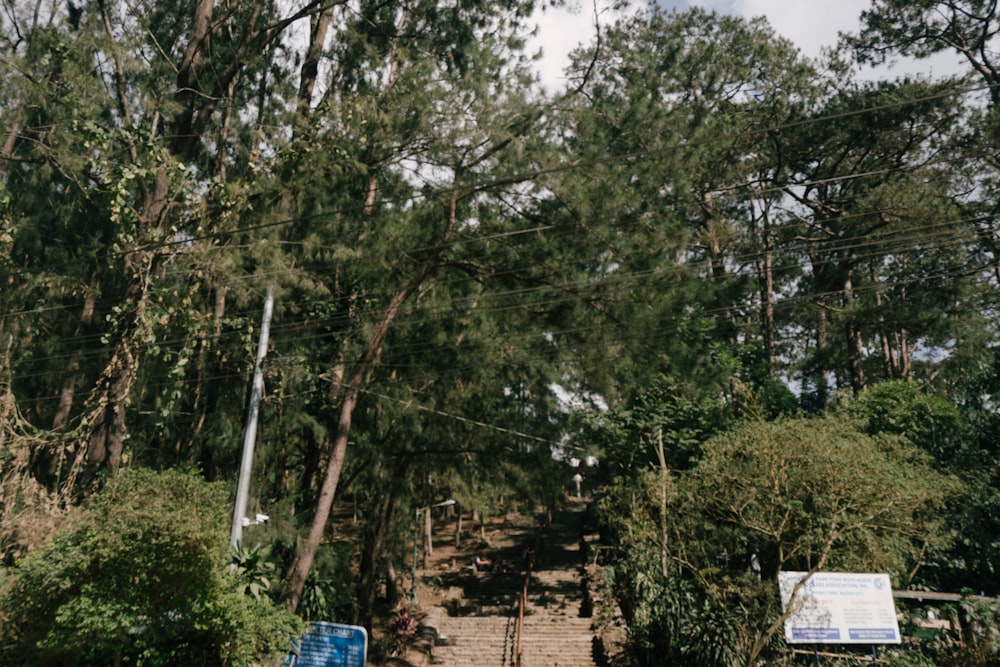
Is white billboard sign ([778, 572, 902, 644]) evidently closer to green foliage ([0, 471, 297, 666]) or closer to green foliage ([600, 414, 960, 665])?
green foliage ([600, 414, 960, 665])

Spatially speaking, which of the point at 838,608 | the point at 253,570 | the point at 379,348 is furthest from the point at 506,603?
the point at 253,570

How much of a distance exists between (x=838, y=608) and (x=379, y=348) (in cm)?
791

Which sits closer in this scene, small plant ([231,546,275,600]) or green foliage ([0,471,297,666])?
green foliage ([0,471,297,666])

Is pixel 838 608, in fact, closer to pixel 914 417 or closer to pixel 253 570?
pixel 253 570

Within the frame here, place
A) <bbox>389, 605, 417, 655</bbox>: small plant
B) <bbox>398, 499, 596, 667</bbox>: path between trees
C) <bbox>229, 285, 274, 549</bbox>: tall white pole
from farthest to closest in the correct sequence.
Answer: <bbox>389, 605, 417, 655</bbox>: small plant → <bbox>398, 499, 596, 667</bbox>: path between trees → <bbox>229, 285, 274, 549</bbox>: tall white pole

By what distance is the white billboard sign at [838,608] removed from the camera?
29.3ft

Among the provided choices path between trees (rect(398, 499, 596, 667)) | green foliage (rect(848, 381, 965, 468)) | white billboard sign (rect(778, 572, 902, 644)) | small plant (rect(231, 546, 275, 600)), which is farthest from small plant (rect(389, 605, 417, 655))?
green foliage (rect(848, 381, 965, 468))

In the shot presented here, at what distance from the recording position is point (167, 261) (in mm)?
10867

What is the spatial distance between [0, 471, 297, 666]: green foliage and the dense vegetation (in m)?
0.04

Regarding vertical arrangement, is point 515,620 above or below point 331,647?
below

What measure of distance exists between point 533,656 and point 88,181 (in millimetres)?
12288

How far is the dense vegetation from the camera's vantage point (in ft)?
29.3

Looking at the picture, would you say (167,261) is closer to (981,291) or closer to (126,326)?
(126,326)

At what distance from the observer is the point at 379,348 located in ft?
39.7
